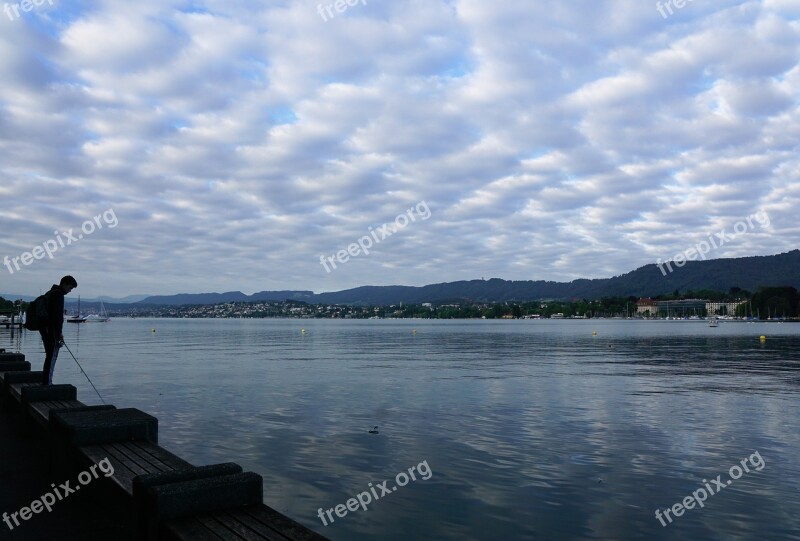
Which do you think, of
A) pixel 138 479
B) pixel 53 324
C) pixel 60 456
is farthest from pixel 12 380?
pixel 138 479

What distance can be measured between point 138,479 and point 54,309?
1181 cm

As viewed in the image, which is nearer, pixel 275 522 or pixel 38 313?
pixel 275 522

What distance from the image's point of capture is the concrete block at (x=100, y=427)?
31.7 ft

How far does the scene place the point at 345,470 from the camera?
48.7 ft

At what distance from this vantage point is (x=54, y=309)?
16625 mm

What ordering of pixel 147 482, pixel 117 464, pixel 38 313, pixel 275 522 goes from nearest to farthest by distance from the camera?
pixel 275 522 → pixel 147 482 → pixel 117 464 → pixel 38 313

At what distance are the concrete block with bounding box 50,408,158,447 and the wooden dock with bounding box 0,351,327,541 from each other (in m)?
0.01

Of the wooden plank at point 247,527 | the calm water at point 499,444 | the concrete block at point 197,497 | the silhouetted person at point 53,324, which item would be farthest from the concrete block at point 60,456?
the silhouetted person at point 53,324

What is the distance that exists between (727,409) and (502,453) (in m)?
12.1

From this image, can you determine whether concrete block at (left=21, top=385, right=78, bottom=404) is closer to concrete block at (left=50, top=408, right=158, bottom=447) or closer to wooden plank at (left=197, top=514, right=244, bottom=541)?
concrete block at (left=50, top=408, right=158, bottom=447)

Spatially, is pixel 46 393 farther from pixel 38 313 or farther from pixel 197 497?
pixel 197 497

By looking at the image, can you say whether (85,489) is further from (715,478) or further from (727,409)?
(727,409)

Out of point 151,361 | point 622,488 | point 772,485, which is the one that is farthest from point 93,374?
point 772,485

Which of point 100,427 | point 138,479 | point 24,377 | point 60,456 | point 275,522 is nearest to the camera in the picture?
point 275,522
